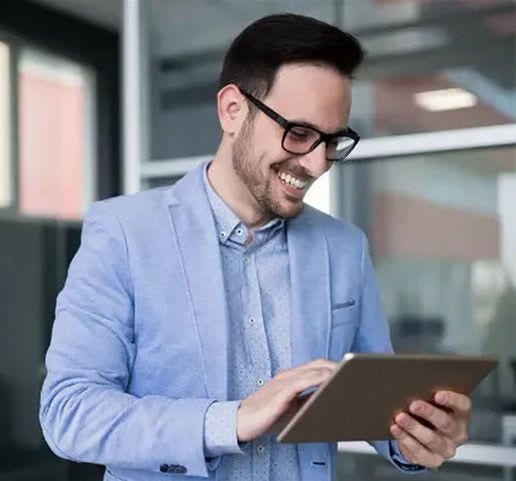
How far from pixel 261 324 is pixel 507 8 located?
6.41ft

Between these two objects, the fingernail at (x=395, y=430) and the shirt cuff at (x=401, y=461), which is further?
the shirt cuff at (x=401, y=461)

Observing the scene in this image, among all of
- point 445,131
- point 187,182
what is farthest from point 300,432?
point 445,131

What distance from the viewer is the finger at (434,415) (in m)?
1.12

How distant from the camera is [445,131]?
2.88 m

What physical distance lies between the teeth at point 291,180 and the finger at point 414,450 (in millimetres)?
403

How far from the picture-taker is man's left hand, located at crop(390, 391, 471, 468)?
44.4 inches

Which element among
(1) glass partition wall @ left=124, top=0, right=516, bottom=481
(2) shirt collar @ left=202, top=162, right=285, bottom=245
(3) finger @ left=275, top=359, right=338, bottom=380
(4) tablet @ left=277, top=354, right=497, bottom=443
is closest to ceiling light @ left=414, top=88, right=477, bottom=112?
(1) glass partition wall @ left=124, top=0, right=516, bottom=481

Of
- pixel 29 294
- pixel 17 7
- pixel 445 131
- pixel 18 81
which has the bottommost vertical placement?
pixel 29 294

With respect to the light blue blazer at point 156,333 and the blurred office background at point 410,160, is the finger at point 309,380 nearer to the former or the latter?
the light blue blazer at point 156,333

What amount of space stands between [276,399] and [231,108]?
0.52 m

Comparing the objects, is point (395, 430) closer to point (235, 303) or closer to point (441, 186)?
point (235, 303)

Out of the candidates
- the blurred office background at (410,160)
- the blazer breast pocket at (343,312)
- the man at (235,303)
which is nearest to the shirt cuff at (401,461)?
the man at (235,303)

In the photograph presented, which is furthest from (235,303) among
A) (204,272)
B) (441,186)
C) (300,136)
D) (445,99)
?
(445,99)

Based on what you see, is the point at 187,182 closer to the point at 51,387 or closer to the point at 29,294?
the point at 51,387
